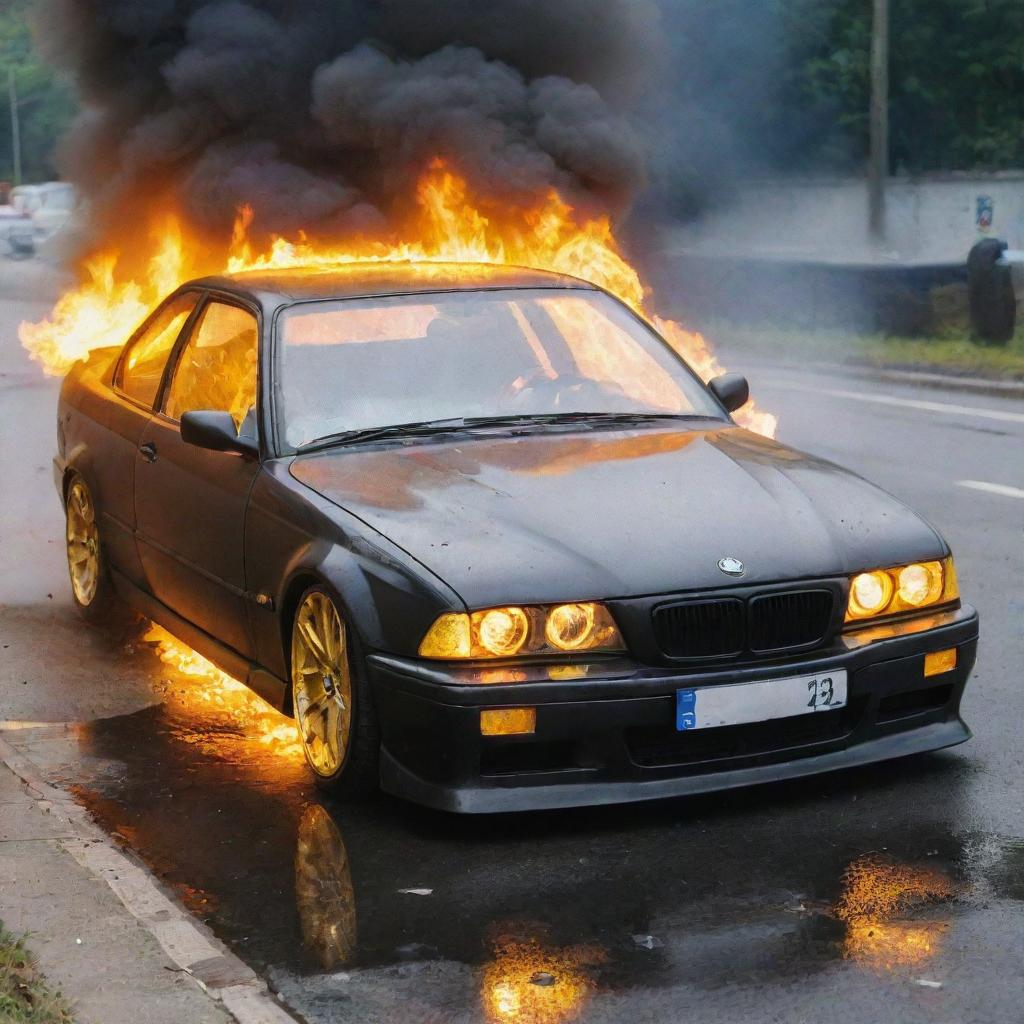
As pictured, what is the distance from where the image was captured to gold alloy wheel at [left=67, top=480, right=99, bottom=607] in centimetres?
764

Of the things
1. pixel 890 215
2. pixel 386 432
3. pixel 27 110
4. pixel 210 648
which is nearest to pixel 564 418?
pixel 386 432

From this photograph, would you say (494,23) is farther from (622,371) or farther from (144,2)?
(622,371)

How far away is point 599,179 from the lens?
14117 mm

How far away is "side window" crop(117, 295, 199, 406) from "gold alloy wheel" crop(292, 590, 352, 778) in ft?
6.05

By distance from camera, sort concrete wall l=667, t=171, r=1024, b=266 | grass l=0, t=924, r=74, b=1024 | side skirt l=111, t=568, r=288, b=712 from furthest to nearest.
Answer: concrete wall l=667, t=171, r=1024, b=266, side skirt l=111, t=568, r=288, b=712, grass l=0, t=924, r=74, b=1024

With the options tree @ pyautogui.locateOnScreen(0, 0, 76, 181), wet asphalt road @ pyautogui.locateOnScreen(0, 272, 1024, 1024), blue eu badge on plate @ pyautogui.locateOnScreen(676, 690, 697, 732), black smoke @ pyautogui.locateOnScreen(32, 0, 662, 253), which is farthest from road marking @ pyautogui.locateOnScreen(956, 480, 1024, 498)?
tree @ pyautogui.locateOnScreen(0, 0, 76, 181)

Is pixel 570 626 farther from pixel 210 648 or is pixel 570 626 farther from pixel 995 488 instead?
pixel 995 488

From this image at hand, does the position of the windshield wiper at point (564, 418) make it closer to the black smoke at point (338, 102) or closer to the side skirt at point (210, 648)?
the side skirt at point (210, 648)

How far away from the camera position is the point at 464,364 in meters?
6.29

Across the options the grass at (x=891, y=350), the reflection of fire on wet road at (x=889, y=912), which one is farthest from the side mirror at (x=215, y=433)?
the grass at (x=891, y=350)

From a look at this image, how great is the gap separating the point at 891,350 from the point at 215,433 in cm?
1443

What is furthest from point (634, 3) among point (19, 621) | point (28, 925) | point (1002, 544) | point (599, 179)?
point (28, 925)

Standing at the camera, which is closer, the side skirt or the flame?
the side skirt

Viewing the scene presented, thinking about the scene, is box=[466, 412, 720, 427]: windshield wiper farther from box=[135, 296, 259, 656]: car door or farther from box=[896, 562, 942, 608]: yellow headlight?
box=[896, 562, 942, 608]: yellow headlight
